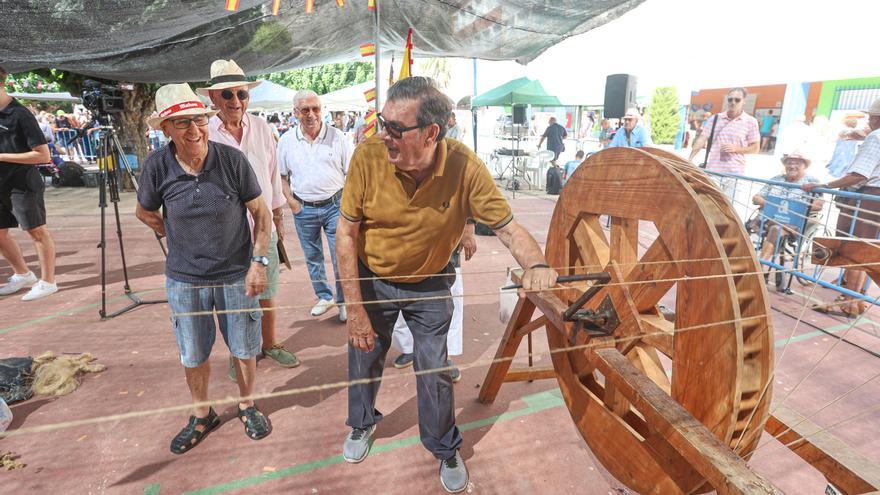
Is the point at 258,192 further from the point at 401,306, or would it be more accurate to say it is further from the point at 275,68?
the point at 275,68

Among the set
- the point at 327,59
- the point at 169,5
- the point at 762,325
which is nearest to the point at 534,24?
the point at 327,59

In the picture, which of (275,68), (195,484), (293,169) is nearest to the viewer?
(195,484)

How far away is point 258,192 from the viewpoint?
249cm

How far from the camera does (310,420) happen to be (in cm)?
282

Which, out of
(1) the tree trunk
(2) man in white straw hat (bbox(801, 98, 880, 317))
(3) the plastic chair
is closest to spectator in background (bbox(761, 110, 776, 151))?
(3) the plastic chair

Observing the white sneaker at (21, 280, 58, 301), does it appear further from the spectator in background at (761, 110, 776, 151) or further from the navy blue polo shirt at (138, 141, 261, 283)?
the spectator in background at (761, 110, 776, 151)

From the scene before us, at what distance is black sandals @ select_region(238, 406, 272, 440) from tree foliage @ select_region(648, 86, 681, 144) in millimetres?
26686

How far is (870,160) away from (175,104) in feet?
20.2

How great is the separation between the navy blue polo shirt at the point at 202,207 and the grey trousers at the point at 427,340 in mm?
746

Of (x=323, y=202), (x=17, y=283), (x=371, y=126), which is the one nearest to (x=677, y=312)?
(x=323, y=202)

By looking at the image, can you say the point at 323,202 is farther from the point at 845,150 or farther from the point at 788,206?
the point at 845,150

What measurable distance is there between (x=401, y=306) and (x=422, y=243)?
1.29 feet

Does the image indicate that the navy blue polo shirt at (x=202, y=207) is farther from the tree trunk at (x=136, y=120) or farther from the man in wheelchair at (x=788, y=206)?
the tree trunk at (x=136, y=120)

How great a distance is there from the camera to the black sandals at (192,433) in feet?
8.21
